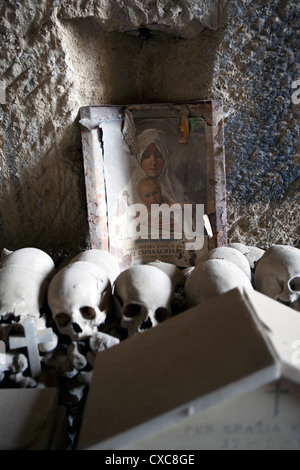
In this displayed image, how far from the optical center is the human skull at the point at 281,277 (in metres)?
1.37

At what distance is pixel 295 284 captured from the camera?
1.42m

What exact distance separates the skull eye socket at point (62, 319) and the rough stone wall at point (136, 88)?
2.17 ft

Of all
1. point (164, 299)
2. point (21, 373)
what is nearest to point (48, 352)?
point (21, 373)

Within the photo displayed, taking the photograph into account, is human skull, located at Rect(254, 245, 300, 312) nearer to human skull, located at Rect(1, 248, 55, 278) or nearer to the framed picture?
the framed picture

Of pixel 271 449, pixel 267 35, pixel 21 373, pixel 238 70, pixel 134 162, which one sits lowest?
pixel 21 373

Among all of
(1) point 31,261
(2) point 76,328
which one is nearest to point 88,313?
(2) point 76,328

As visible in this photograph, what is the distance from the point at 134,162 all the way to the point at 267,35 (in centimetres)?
84

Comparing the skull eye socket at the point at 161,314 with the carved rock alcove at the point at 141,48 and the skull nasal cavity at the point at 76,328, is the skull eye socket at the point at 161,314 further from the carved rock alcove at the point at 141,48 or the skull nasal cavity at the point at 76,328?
the carved rock alcove at the point at 141,48

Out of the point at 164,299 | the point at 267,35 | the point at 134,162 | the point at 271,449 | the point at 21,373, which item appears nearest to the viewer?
the point at 271,449

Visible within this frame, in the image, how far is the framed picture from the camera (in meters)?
1.86

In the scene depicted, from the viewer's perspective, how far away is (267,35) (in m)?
1.75

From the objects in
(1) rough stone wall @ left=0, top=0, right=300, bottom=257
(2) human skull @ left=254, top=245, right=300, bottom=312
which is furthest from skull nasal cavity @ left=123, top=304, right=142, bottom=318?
(1) rough stone wall @ left=0, top=0, right=300, bottom=257

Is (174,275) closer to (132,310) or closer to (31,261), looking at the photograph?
(132,310)
